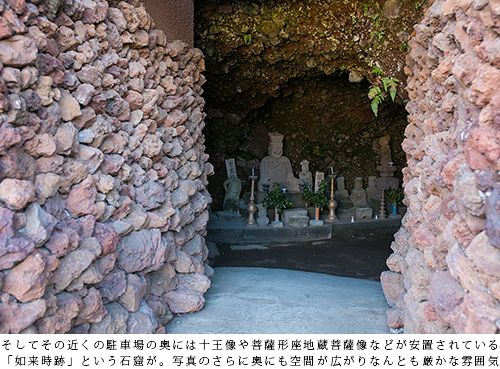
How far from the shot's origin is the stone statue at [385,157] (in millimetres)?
8750

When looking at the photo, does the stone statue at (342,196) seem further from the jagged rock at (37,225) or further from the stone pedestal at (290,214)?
the jagged rock at (37,225)

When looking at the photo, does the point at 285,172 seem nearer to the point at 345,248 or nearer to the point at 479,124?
the point at 345,248

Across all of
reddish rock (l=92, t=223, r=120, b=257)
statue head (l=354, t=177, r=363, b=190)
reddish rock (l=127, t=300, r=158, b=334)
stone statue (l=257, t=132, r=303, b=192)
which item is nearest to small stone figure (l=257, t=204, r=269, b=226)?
stone statue (l=257, t=132, r=303, b=192)

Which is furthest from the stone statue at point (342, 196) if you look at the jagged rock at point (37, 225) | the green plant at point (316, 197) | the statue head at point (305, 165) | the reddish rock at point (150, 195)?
the jagged rock at point (37, 225)

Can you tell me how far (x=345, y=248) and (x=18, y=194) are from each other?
5725 millimetres

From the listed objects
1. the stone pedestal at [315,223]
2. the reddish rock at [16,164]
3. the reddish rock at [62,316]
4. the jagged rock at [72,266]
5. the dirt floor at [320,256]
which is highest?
the reddish rock at [16,164]

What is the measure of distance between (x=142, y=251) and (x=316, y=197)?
5472 millimetres

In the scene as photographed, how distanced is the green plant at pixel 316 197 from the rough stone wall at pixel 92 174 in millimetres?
4479

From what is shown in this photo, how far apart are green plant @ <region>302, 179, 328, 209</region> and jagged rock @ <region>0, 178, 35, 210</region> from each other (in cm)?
633

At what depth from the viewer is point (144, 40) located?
2.93 m

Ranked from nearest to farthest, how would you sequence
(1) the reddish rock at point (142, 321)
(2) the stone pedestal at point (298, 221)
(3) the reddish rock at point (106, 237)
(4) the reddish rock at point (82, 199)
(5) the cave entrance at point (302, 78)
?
(4) the reddish rock at point (82, 199) → (3) the reddish rock at point (106, 237) → (1) the reddish rock at point (142, 321) → (5) the cave entrance at point (302, 78) → (2) the stone pedestal at point (298, 221)

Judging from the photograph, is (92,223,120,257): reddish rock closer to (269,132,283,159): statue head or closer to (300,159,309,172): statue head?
(269,132,283,159): statue head
